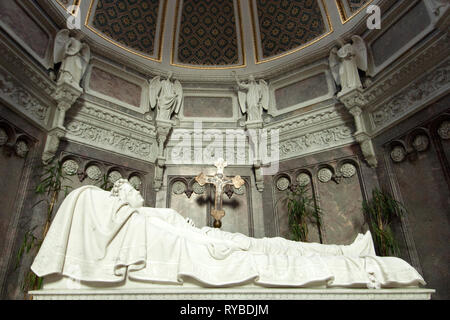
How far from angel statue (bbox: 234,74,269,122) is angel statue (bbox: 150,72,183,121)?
64.2 inches

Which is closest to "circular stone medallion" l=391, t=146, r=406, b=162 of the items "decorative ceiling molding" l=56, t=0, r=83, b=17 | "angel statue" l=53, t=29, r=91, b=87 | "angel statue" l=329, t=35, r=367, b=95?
"angel statue" l=329, t=35, r=367, b=95

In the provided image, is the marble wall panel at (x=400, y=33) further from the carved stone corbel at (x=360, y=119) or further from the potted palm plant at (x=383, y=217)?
the potted palm plant at (x=383, y=217)

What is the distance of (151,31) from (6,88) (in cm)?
447

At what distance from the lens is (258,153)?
23.8 feet

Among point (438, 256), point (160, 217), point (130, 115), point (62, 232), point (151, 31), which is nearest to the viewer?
point (62, 232)

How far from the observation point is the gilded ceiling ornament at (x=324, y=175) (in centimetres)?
653

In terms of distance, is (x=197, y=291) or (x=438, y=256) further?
A: (x=438, y=256)

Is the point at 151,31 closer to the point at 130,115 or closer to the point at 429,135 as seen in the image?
the point at 130,115

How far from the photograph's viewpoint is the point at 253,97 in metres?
7.77

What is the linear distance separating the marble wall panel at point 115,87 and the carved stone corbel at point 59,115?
100 cm

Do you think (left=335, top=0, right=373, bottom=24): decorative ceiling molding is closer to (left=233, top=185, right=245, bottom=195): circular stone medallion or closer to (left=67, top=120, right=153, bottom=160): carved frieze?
(left=233, top=185, right=245, bottom=195): circular stone medallion

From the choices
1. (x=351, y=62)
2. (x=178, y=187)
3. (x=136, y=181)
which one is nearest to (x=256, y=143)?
(x=178, y=187)

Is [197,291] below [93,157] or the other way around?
below
